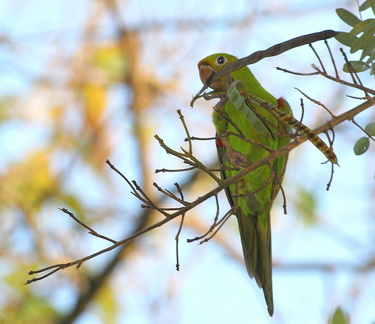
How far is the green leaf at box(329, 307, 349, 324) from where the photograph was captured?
7.57 feet

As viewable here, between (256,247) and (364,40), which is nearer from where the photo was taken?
(364,40)

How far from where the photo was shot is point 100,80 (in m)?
7.00

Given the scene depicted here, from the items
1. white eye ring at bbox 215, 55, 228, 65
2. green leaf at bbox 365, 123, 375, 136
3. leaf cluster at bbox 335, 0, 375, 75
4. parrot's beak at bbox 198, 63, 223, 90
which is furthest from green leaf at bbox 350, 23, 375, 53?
white eye ring at bbox 215, 55, 228, 65

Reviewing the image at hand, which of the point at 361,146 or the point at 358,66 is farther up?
the point at 358,66

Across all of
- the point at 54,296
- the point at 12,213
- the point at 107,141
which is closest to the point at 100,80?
the point at 107,141

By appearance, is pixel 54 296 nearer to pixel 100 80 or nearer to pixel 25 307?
pixel 25 307

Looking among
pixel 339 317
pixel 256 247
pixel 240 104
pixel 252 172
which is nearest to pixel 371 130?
pixel 240 104

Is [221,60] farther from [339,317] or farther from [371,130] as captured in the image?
[339,317]

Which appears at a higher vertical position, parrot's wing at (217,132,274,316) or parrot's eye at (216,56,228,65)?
parrot's eye at (216,56,228,65)

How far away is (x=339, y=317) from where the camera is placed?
91.0 inches

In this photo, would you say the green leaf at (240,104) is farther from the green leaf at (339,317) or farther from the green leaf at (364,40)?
the green leaf at (339,317)

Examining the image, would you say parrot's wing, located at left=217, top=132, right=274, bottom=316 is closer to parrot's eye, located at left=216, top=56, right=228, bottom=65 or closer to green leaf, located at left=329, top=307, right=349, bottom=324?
parrot's eye, located at left=216, top=56, right=228, bottom=65

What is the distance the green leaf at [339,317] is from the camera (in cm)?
231

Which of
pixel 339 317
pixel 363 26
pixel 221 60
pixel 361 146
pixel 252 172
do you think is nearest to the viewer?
pixel 363 26
